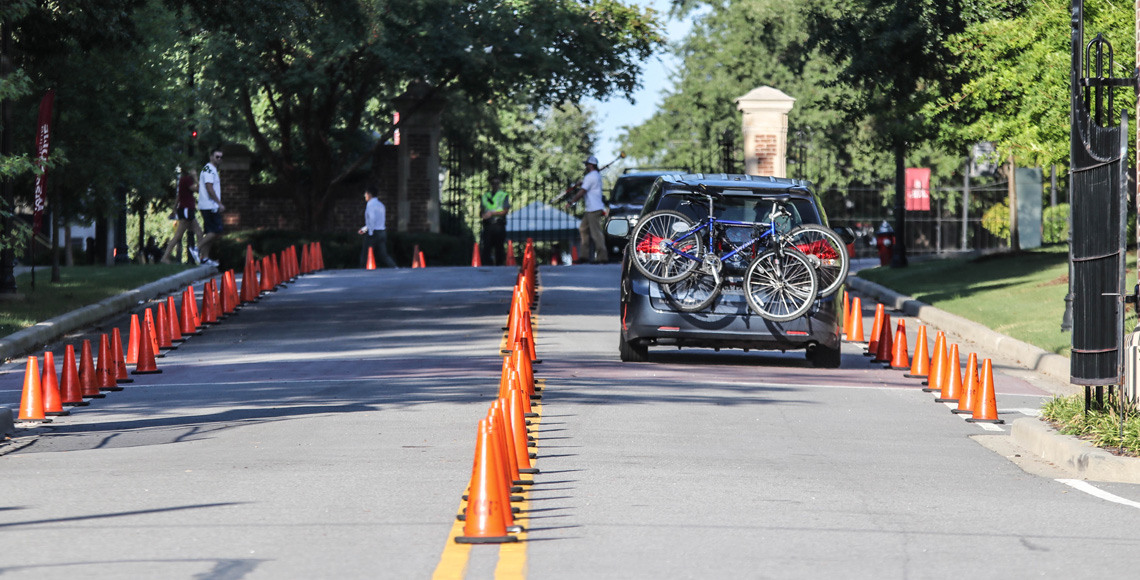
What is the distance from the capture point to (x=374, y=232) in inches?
1247

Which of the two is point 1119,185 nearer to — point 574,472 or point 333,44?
point 574,472

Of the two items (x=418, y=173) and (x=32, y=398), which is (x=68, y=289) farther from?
(x=418, y=173)

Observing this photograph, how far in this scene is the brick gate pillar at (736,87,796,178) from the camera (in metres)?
34.8

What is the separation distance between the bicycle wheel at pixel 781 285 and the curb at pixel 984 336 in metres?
2.90

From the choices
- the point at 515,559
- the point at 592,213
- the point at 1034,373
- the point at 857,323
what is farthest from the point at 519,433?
the point at 592,213

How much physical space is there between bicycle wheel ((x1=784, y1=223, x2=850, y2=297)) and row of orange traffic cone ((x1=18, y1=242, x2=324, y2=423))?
20.5ft

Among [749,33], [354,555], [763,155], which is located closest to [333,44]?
[763,155]

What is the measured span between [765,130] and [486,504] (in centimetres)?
2808

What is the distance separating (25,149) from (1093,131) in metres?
17.8

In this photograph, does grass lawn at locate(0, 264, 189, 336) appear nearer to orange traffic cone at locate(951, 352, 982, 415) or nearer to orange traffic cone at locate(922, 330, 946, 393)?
orange traffic cone at locate(922, 330, 946, 393)

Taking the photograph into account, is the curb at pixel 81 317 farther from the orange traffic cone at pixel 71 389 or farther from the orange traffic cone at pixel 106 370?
the orange traffic cone at pixel 71 389

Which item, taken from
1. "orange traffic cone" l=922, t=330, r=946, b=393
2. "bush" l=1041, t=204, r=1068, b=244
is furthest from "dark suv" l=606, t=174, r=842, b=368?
"bush" l=1041, t=204, r=1068, b=244

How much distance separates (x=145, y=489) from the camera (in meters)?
9.09

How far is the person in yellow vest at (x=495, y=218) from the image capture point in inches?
1271
